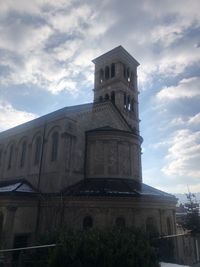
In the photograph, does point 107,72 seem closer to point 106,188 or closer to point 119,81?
point 119,81

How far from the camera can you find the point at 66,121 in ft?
74.4

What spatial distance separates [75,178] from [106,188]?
3401 millimetres

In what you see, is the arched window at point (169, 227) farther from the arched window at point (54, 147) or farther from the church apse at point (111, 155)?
the arched window at point (54, 147)

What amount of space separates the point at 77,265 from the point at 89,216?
10.6 meters

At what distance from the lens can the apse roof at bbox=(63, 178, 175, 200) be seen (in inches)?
763

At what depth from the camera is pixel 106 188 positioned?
2039 cm

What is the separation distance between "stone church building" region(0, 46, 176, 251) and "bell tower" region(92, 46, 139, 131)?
8.03m

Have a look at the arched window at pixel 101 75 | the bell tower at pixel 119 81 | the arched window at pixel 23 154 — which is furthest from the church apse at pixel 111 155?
the arched window at pixel 101 75

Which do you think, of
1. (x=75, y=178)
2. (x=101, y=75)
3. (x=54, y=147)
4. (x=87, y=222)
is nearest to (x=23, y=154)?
(x=54, y=147)

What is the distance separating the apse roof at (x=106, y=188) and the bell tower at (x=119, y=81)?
1491 cm

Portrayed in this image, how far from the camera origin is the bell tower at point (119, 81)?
36.2 metres

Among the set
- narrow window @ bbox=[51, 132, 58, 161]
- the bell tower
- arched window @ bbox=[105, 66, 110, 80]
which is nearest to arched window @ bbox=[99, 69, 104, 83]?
the bell tower

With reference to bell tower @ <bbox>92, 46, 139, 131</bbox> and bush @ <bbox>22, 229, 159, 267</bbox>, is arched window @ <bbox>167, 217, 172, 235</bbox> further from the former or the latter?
bell tower @ <bbox>92, 46, 139, 131</bbox>

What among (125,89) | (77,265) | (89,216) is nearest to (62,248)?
(77,265)
